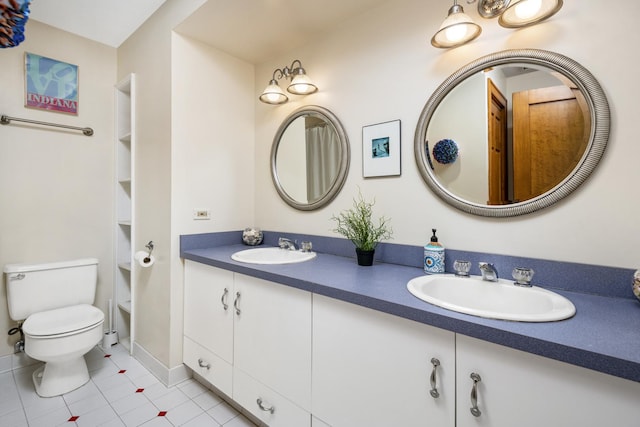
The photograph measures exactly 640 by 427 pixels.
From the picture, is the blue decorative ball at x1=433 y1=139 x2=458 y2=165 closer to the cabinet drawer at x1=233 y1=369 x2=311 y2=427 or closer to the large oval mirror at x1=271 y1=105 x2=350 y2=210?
the large oval mirror at x1=271 y1=105 x2=350 y2=210

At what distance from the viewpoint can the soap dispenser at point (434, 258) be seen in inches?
52.3

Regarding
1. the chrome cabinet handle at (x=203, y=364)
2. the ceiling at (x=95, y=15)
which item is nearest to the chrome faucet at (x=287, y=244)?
the chrome cabinet handle at (x=203, y=364)

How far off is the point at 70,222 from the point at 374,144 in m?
2.42

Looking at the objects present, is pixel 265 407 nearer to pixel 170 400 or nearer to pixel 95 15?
pixel 170 400

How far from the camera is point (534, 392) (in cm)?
72

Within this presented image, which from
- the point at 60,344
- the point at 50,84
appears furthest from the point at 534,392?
the point at 50,84

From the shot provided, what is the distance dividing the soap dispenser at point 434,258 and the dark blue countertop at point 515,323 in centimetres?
5

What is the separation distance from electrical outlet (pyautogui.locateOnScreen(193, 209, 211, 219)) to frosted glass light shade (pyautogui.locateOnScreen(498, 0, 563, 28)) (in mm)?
1919

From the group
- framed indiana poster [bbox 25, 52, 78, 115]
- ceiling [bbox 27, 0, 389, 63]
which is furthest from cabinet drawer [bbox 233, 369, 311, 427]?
framed indiana poster [bbox 25, 52, 78, 115]

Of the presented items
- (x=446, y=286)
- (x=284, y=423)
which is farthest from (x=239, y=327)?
(x=446, y=286)

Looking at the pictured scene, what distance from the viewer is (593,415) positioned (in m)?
0.66

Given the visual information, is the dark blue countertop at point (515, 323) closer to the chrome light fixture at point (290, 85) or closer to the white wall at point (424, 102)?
the white wall at point (424, 102)

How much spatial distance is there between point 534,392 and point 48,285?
2.75 m

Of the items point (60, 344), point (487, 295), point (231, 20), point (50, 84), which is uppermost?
point (231, 20)
